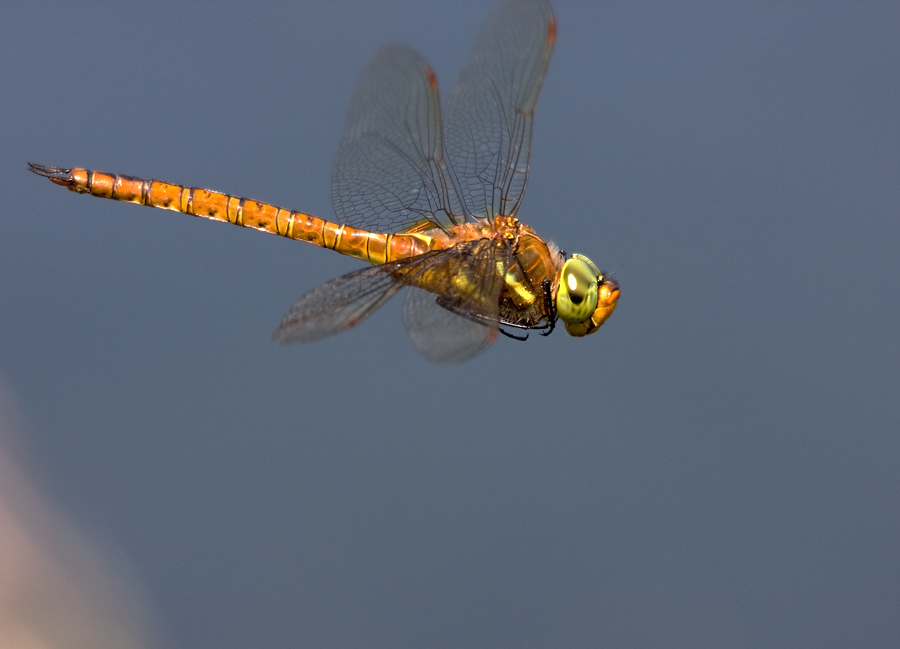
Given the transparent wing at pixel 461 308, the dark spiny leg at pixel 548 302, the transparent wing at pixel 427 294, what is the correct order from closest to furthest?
1. the transparent wing at pixel 427 294
2. the transparent wing at pixel 461 308
3. the dark spiny leg at pixel 548 302

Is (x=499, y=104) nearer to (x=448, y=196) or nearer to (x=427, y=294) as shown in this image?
(x=448, y=196)

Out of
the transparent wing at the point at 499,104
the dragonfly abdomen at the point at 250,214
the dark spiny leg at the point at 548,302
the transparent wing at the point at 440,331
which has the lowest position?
the transparent wing at the point at 440,331

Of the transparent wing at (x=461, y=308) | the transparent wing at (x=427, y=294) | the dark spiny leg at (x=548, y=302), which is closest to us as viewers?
the transparent wing at (x=427, y=294)

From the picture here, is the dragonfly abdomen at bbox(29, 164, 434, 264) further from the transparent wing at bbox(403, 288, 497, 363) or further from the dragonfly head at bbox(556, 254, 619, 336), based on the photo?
the dragonfly head at bbox(556, 254, 619, 336)

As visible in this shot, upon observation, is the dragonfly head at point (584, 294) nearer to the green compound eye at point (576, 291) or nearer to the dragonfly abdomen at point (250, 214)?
the green compound eye at point (576, 291)

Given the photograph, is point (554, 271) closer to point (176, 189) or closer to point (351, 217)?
point (351, 217)

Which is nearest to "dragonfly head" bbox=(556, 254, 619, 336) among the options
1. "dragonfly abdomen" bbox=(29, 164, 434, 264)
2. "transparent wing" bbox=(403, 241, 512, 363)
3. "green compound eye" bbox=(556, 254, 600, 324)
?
"green compound eye" bbox=(556, 254, 600, 324)

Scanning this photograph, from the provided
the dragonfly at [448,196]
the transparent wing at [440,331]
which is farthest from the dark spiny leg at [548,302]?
the transparent wing at [440,331]

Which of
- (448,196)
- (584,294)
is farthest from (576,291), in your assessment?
(448,196)
